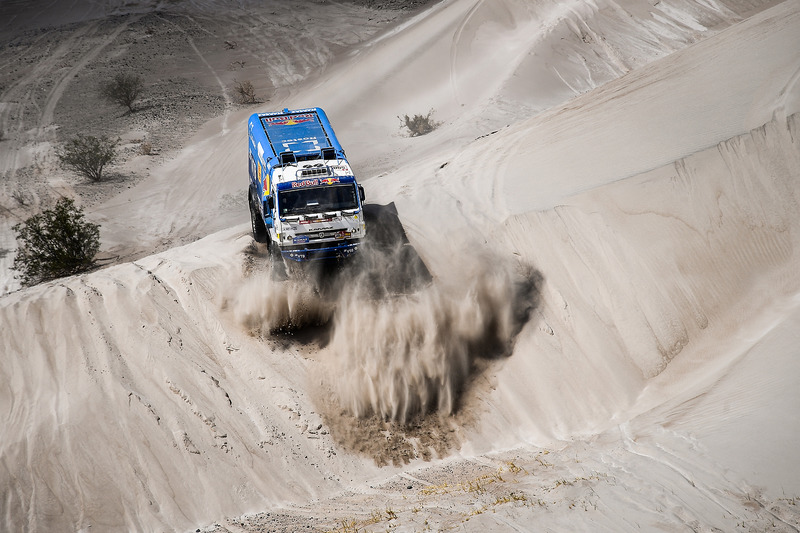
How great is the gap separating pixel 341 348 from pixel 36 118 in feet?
72.4

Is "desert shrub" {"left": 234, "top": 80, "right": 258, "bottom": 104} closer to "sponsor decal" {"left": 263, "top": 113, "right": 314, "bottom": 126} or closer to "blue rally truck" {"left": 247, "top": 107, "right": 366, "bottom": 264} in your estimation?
"sponsor decal" {"left": 263, "top": 113, "right": 314, "bottom": 126}

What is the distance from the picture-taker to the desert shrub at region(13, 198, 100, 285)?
15.4 metres

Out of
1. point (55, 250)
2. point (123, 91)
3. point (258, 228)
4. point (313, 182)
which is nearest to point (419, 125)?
point (258, 228)

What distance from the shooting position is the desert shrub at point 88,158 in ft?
66.8

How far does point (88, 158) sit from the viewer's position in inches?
807

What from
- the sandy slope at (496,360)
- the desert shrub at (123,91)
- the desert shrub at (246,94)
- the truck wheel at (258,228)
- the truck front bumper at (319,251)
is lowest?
the sandy slope at (496,360)

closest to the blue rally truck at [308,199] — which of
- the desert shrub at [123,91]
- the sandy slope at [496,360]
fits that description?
the sandy slope at [496,360]

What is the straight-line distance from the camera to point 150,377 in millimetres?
9797

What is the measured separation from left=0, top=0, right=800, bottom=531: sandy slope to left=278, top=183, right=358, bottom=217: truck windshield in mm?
1457

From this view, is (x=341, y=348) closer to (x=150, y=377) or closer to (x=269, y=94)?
(x=150, y=377)

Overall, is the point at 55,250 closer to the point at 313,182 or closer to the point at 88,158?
the point at 88,158

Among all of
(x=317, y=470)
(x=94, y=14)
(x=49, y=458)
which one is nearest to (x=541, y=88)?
(x=317, y=470)

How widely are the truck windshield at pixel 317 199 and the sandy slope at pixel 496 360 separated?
146 cm

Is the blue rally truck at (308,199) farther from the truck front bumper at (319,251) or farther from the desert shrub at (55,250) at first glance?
the desert shrub at (55,250)
